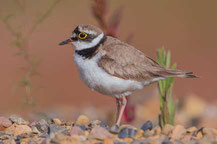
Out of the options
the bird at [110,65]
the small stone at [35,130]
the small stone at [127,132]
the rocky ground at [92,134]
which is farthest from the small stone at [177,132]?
the small stone at [35,130]

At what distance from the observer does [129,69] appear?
4391 mm

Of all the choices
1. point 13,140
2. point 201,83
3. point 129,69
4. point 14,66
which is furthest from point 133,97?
point 13,140

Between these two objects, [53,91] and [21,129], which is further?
[53,91]

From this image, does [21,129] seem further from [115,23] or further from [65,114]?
[65,114]

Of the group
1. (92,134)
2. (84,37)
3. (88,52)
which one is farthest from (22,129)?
(84,37)

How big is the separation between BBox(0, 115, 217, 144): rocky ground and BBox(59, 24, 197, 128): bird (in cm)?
41

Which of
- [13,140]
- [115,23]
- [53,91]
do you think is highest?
[115,23]

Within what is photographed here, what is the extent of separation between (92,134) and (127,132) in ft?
0.95

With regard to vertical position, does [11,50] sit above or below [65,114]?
above

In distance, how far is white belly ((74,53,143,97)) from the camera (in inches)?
165

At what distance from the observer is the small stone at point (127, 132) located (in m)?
3.63

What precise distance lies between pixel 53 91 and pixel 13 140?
19.2 ft

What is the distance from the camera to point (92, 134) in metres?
3.58

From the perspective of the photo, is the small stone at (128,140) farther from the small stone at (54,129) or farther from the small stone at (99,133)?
the small stone at (54,129)
